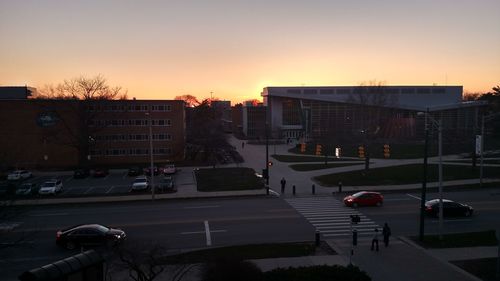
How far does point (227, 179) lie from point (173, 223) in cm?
1789

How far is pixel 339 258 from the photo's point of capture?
18797 mm

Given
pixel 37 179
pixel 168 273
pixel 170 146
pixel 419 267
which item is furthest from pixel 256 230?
pixel 170 146

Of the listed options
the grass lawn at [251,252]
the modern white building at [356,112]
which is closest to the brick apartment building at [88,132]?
the modern white building at [356,112]

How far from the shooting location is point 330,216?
27125 mm

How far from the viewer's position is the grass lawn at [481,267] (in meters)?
16.4

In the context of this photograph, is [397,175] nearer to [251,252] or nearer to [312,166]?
[312,166]

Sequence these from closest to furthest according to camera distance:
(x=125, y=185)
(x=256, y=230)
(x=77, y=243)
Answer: (x=77, y=243) → (x=256, y=230) → (x=125, y=185)

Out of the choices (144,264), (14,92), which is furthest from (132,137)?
(144,264)

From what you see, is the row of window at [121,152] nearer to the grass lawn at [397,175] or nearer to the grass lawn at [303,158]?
the grass lawn at [303,158]

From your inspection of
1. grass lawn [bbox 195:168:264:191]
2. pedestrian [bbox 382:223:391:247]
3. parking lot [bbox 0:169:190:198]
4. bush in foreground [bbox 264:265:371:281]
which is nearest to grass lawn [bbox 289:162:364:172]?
grass lawn [bbox 195:168:264:191]

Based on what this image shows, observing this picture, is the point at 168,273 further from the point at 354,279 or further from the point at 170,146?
the point at 170,146

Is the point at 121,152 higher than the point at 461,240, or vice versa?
the point at 121,152

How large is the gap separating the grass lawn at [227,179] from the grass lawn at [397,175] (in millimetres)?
7016

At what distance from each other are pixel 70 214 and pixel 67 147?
30648mm
